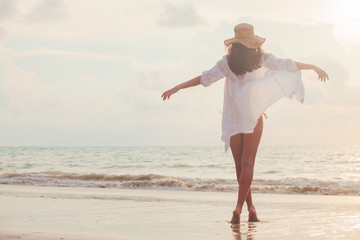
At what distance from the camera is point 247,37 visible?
5109 millimetres

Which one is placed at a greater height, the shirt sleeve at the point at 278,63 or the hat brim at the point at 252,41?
the hat brim at the point at 252,41

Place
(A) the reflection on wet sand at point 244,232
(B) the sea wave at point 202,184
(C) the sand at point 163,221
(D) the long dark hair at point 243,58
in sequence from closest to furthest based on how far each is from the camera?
(A) the reflection on wet sand at point 244,232
(C) the sand at point 163,221
(D) the long dark hair at point 243,58
(B) the sea wave at point 202,184

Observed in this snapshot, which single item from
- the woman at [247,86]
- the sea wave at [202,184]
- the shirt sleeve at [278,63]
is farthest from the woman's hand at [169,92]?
the sea wave at [202,184]

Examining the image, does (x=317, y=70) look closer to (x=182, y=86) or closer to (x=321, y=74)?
(x=321, y=74)

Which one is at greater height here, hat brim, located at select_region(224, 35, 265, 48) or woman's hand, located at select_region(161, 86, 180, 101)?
hat brim, located at select_region(224, 35, 265, 48)

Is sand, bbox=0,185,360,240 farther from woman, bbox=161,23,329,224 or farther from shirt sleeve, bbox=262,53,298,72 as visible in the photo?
shirt sleeve, bbox=262,53,298,72

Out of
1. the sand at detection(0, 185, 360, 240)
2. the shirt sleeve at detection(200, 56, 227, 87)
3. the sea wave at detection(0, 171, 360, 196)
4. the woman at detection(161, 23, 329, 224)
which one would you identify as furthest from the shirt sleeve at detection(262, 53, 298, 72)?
the sea wave at detection(0, 171, 360, 196)

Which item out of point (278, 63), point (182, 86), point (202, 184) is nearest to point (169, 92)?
point (182, 86)

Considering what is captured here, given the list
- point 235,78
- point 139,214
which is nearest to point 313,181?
point 139,214

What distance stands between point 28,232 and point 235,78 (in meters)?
2.60

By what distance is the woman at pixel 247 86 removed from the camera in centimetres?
509

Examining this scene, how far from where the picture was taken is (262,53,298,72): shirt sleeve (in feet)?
16.8

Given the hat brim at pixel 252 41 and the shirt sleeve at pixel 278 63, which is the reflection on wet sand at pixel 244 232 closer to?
the shirt sleeve at pixel 278 63

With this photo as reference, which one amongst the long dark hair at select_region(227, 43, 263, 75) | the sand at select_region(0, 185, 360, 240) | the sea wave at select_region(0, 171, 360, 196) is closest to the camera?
the sand at select_region(0, 185, 360, 240)
